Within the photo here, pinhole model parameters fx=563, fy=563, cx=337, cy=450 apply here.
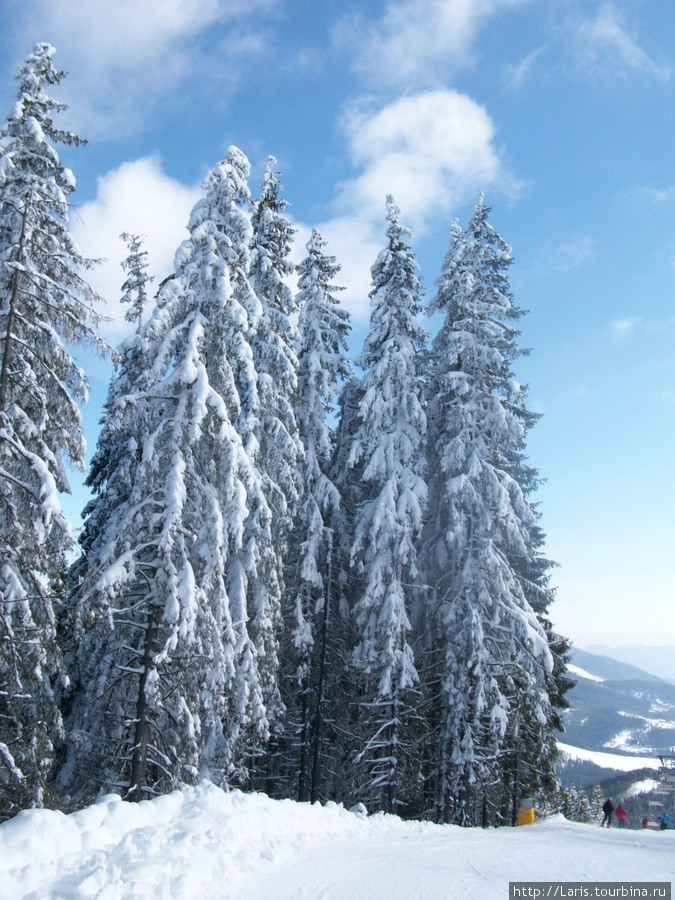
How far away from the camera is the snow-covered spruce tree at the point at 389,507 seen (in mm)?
16688

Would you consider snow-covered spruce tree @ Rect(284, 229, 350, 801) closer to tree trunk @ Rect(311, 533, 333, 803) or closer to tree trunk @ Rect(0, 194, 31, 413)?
tree trunk @ Rect(311, 533, 333, 803)

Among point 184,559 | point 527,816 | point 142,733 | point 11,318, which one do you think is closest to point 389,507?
point 184,559

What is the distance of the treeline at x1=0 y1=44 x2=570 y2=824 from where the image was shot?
10375mm

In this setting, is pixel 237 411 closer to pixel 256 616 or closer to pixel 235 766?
pixel 256 616

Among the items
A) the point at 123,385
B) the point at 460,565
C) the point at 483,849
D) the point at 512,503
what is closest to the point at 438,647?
the point at 460,565

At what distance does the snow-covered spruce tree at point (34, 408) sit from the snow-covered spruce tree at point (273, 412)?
4791 millimetres

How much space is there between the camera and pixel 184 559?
1106 centimetres

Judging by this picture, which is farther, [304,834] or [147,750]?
[147,750]

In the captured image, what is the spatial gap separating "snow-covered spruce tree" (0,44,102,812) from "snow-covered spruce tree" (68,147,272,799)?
0.89 metres

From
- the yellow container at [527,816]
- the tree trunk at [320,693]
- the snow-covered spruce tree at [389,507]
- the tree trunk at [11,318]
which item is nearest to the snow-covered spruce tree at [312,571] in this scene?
the tree trunk at [320,693]

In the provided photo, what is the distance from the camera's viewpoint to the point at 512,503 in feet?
58.3

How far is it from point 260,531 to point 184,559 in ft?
11.5

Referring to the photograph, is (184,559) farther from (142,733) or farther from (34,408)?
(34,408)

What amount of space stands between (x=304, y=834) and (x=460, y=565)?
1065 cm
